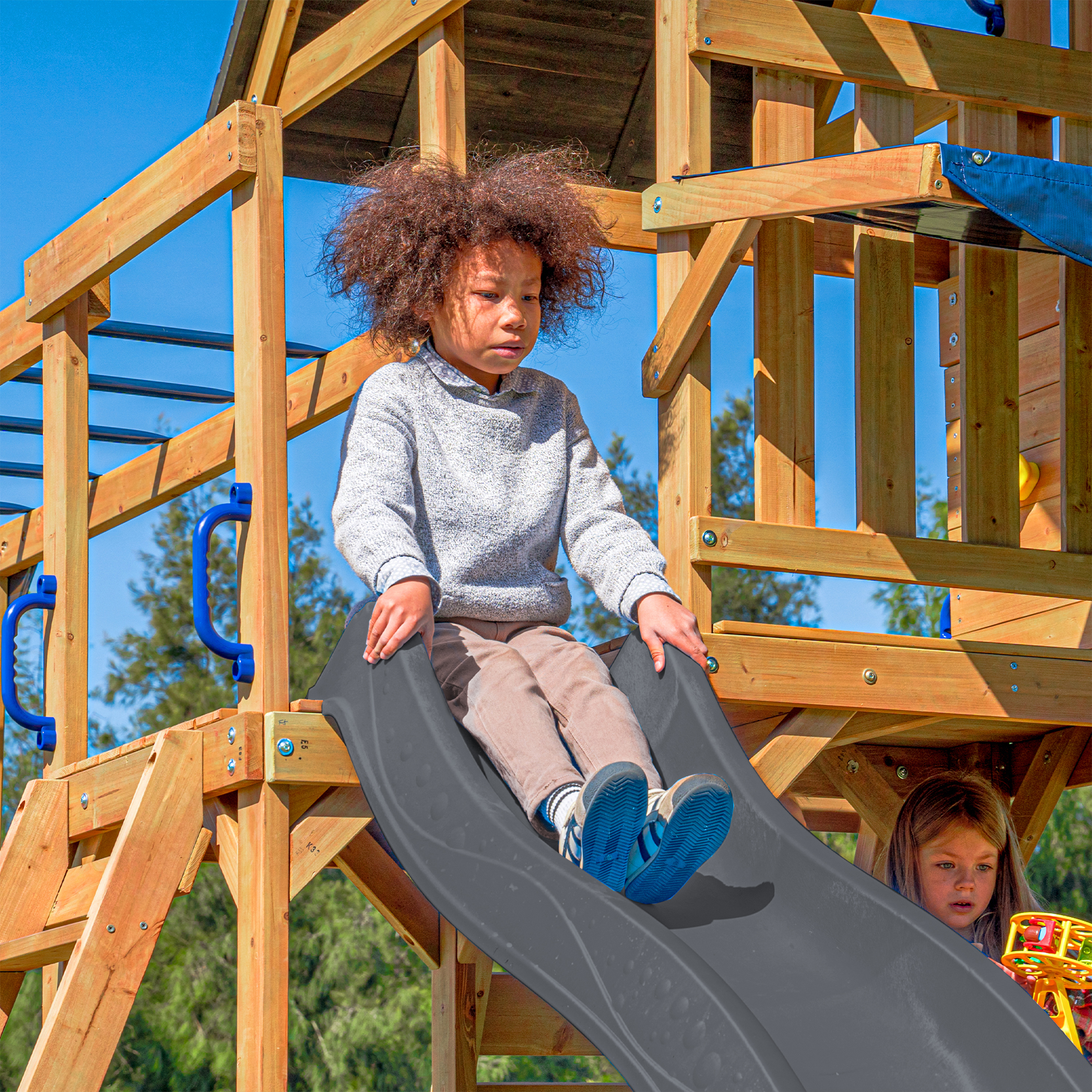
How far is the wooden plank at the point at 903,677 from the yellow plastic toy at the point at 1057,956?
1202 mm

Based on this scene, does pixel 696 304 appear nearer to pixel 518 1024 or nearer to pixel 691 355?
pixel 691 355

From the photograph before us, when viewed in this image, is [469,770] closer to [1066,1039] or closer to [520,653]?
[520,653]

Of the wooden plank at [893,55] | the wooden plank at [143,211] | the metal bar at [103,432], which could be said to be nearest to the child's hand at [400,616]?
the wooden plank at [143,211]

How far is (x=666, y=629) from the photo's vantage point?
342cm

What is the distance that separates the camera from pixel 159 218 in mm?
3975

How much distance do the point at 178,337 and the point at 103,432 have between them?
65 cm

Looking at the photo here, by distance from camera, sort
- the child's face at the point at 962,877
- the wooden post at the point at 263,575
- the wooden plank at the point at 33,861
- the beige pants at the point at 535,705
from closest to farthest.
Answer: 1. the beige pants at the point at 535,705
2. the wooden post at the point at 263,575
3. the child's face at the point at 962,877
4. the wooden plank at the point at 33,861

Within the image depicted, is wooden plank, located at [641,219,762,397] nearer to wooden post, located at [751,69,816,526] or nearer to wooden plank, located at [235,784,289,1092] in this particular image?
wooden post, located at [751,69,816,526]

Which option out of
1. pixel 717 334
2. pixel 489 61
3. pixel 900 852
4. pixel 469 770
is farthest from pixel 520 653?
pixel 717 334

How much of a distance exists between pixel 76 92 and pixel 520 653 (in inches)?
1607

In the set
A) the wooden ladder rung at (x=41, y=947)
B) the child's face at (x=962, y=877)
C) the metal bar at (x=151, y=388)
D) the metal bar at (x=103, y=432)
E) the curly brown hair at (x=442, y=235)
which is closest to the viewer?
the curly brown hair at (x=442, y=235)

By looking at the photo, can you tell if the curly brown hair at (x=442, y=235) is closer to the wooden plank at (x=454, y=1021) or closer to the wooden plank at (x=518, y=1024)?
the wooden plank at (x=454, y=1021)

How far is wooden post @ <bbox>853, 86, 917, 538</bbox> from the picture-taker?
431 centimetres

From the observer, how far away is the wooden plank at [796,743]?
4051 millimetres
